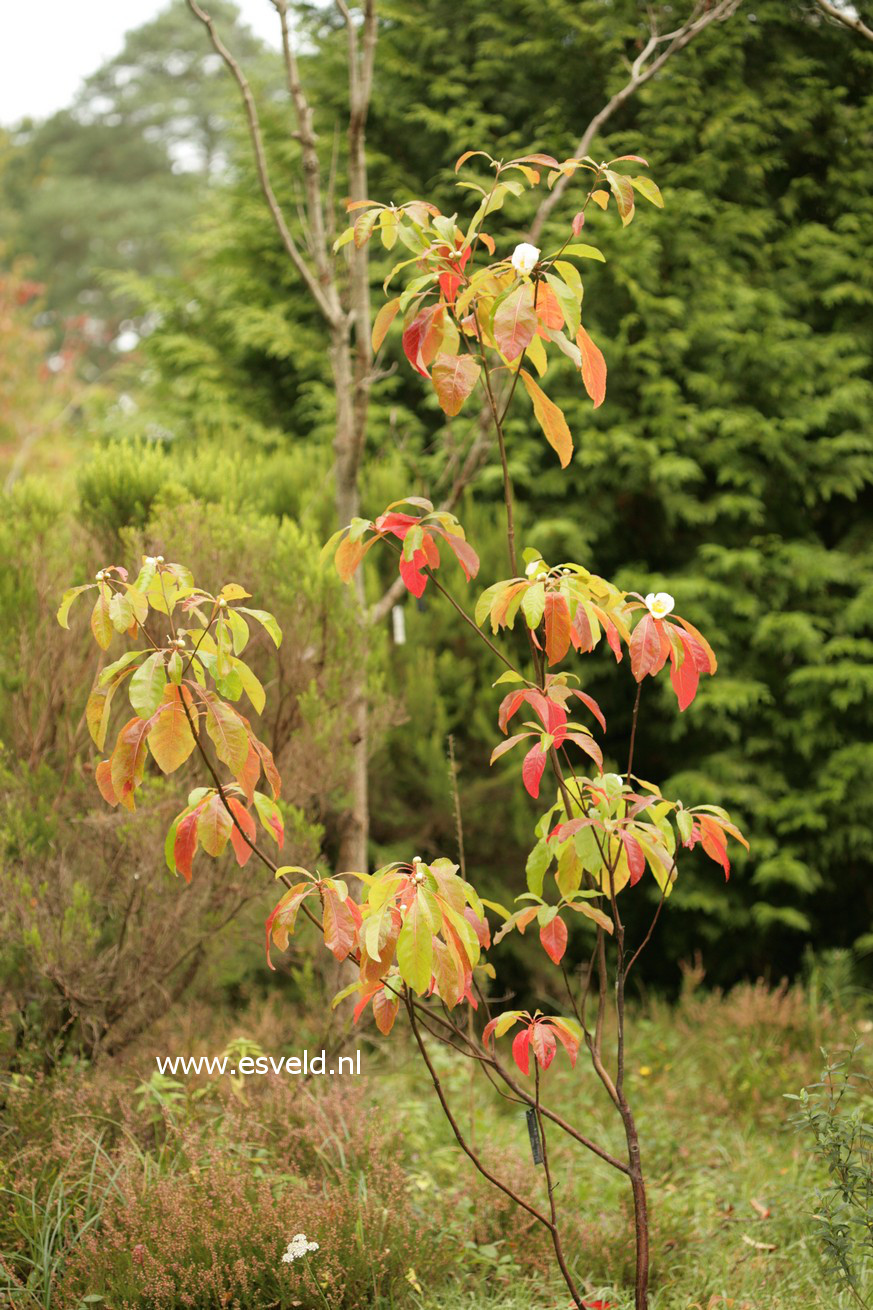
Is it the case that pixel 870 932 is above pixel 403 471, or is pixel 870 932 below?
below

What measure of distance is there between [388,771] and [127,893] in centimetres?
167

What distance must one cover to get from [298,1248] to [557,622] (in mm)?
1345

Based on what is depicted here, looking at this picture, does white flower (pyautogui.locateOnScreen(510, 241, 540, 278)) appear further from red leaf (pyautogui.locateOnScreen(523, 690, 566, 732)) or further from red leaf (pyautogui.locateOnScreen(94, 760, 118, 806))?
red leaf (pyautogui.locateOnScreen(94, 760, 118, 806))

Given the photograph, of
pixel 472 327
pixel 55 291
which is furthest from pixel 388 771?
pixel 55 291

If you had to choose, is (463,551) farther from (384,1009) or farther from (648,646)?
(384,1009)

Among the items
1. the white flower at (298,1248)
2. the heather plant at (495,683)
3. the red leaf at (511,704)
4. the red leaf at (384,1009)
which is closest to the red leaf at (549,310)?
the heather plant at (495,683)

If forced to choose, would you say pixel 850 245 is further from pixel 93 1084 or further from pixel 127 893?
pixel 93 1084

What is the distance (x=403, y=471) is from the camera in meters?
4.88

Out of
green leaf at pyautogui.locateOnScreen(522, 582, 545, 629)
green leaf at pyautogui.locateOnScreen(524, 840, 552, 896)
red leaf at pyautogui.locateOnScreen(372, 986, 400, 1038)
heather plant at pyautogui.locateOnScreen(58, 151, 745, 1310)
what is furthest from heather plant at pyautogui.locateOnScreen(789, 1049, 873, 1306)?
green leaf at pyautogui.locateOnScreen(522, 582, 545, 629)

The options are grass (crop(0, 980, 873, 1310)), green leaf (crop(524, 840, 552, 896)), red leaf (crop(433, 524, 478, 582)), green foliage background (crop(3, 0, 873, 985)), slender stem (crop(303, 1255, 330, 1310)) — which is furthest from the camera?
green foliage background (crop(3, 0, 873, 985))

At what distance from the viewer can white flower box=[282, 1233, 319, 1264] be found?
81.5 inches

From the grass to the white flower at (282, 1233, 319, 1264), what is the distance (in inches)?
2.2

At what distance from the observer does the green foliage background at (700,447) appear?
4.56m

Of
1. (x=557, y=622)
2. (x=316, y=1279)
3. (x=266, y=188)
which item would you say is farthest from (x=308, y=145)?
(x=316, y=1279)
